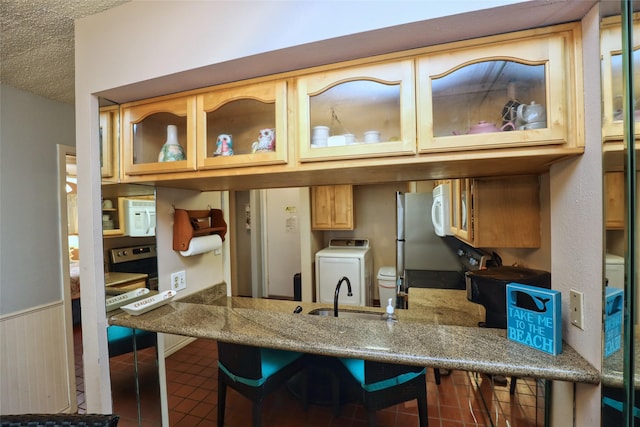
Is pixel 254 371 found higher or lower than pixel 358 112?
lower

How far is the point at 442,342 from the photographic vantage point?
3.13 feet

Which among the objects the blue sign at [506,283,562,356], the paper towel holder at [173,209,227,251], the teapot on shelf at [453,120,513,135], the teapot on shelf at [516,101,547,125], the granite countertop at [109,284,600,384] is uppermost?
the teapot on shelf at [516,101,547,125]

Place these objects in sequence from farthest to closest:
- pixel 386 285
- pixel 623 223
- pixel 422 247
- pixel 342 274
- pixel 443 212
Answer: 1. pixel 386 285
2. pixel 342 274
3. pixel 422 247
4. pixel 443 212
5. pixel 623 223

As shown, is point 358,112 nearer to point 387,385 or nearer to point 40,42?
point 387,385

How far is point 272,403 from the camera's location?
1508 mm

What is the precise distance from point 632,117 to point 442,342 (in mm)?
834

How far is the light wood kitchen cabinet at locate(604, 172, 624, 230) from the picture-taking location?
696 mm

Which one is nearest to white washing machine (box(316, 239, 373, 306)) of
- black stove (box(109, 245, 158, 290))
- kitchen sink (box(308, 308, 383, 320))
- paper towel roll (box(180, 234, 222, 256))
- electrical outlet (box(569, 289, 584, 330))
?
kitchen sink (box(308, 308, 383, 320))

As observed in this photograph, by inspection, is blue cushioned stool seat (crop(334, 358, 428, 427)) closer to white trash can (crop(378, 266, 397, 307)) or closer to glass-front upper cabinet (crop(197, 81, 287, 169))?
glass-front upper cabinet (crop(197, 81, 287, 169))

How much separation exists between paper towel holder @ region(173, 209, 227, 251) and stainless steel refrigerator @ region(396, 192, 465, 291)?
202 cm

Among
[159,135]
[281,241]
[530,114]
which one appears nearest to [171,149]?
[159,135]

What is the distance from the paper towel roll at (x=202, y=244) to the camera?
1.75 m

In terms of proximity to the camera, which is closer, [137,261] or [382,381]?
[382,381]

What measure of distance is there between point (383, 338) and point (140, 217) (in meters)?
1.52
